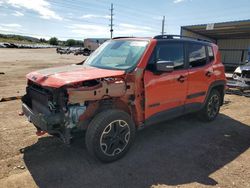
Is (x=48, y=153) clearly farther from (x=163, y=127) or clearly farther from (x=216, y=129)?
(x=216, y=129)

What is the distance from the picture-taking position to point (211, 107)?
6262 millimetres

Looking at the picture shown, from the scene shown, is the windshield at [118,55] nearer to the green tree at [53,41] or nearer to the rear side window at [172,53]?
the rear side window at [172,53]

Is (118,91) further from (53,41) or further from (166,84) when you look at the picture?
(53,41)

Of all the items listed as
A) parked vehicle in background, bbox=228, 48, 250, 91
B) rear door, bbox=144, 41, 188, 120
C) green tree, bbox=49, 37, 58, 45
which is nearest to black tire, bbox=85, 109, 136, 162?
rear door, bbox=144, 41, 188, 120

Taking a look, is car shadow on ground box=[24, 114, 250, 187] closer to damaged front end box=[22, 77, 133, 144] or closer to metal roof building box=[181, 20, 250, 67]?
damaged front end box=[22, 77, 133, 144]

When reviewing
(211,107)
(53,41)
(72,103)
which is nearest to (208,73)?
(211,107)

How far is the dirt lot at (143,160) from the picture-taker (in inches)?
141

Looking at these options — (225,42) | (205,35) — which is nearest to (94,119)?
(205,35)

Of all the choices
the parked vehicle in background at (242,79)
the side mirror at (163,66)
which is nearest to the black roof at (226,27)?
the parked vehicle in background at (242,79)

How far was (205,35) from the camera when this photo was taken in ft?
78.0

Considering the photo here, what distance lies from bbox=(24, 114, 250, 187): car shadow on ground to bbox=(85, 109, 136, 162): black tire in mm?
186

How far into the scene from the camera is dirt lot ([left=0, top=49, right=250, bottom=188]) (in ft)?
11.7

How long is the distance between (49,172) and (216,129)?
152 inches

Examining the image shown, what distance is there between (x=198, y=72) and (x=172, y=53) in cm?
90
